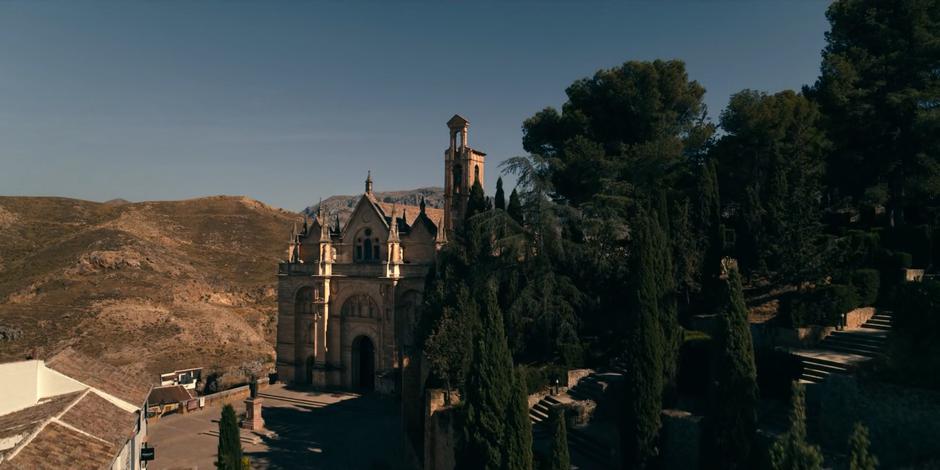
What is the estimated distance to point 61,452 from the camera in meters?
13.9

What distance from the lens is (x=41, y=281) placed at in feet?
207

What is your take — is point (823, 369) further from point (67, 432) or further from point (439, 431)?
point (67, 432)

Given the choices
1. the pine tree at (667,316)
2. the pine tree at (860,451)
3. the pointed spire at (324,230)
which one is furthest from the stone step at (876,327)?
the pointed spire at (324,230)

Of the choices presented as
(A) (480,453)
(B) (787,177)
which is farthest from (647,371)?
(B) (787,177)

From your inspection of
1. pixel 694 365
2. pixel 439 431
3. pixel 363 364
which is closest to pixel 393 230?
pixel 363 364

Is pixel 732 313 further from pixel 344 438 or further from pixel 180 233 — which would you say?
pixel 180 233

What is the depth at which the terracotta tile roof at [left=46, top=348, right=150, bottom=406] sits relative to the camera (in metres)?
19.4

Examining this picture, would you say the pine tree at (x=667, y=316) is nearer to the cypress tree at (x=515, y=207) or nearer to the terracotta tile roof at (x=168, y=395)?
the cypress tree at (x=515, y=207)

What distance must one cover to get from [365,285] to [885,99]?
101 feet

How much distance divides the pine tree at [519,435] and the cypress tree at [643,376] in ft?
10.3

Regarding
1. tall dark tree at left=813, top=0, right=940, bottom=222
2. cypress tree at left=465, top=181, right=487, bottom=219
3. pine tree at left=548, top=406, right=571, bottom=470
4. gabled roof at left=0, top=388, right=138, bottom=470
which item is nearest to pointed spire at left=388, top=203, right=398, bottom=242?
cypress tree at left=465, top=181, right=487, bottom=219

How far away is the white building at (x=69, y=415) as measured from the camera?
13.8 metres

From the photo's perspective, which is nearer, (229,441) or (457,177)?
(229,441)

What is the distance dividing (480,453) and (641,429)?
4881 mm
